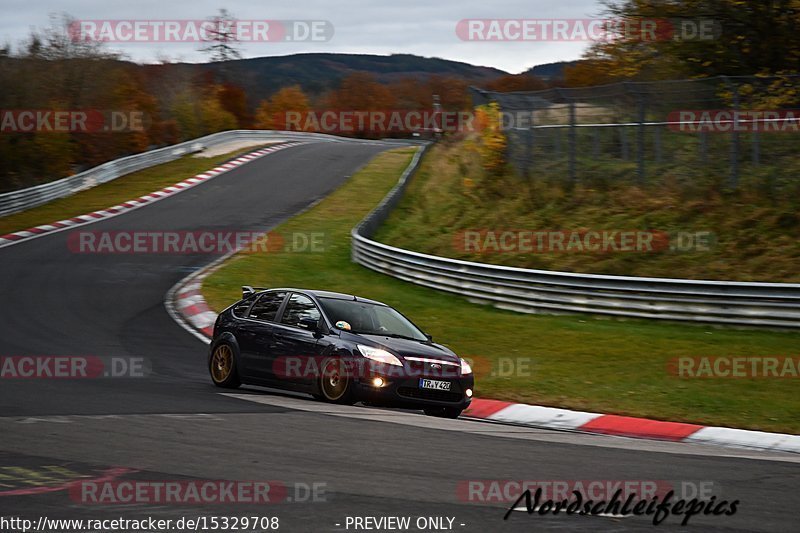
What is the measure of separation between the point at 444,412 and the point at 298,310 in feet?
7.20

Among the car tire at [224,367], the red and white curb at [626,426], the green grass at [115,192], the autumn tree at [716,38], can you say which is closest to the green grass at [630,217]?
the autumn tree at [716,38]

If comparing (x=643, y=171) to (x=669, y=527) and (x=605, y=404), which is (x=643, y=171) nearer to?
(x=605, y=404)

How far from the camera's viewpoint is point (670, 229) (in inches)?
850

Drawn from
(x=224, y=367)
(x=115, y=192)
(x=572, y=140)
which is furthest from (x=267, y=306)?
(x=115, y=192)

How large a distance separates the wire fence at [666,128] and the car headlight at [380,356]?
1212cm

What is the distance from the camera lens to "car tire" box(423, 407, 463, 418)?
11.2m

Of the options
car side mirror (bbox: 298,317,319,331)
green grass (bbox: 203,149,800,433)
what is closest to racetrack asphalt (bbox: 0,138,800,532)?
car side mirror (bbox: 298,317,319,331)

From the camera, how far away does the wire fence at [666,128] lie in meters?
20.3

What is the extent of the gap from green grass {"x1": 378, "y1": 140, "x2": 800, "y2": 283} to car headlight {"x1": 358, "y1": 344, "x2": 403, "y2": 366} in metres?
10.2

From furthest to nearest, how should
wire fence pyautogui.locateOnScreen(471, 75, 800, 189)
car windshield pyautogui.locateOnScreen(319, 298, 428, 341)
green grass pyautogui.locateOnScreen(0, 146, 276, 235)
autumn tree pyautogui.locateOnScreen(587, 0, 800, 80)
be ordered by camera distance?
green grass pyautogui.locateOnScreen(0, 146, 276, 235), autumn tree pyautogui.locateOnScreen(587, 0, 800, 80), wire fence pyautogui.locateOnScreen(471, 75, 800, 189), car windshield pyautogui.locateOnScreen(319, 298, 428, 341)

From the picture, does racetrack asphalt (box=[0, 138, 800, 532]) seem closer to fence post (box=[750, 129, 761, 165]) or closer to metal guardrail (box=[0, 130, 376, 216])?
fence post (box=[750, 129, 761, 165])

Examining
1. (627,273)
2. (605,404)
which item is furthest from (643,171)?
(605,404)

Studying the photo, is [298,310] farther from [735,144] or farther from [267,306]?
[735,144]

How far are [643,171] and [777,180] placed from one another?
3194mm
